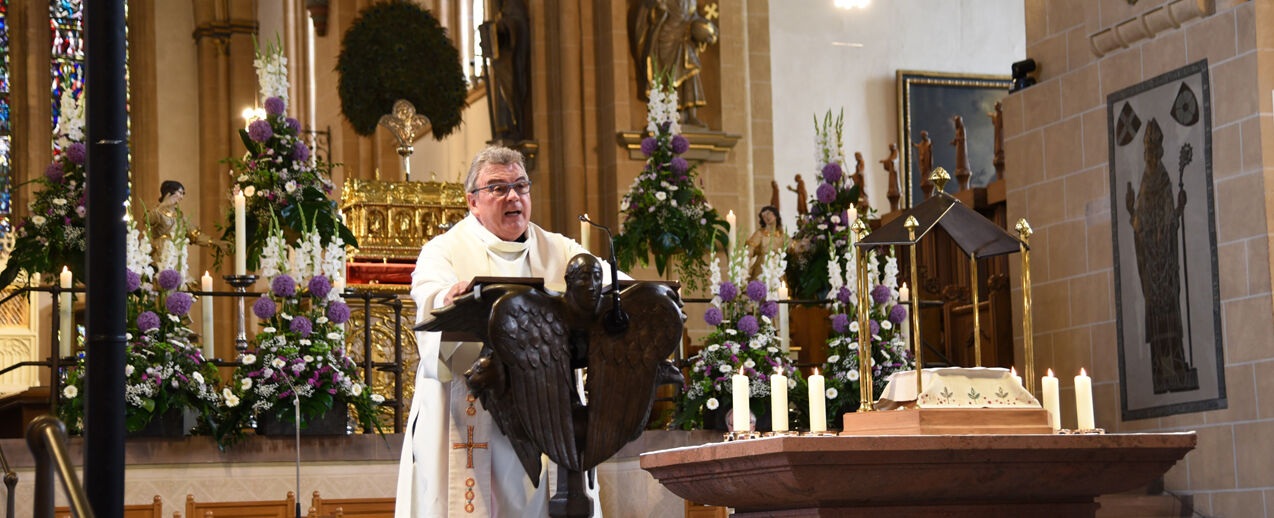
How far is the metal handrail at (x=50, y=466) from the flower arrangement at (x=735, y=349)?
15.9 ft

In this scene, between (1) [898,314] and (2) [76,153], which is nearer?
(2) [76,153]

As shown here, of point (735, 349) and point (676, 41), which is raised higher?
point (676, 41)

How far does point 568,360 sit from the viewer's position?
4.30 meters

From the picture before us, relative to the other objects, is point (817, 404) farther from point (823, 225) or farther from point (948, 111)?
point (948, 111)

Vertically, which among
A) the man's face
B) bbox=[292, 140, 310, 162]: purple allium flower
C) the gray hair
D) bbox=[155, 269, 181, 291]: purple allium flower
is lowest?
bbox=[155, 269, 181, 291]: purple allium flower

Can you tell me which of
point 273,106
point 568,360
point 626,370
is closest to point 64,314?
point 273,106

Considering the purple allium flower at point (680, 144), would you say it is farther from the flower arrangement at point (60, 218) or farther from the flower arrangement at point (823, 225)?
the flower arrangement at point (60, 218)

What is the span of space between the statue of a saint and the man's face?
7.57m

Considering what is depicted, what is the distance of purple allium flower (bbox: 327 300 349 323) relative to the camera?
26.6ft

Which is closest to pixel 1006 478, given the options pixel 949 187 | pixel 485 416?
pixel 485 416

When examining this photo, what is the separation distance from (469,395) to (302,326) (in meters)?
2.96

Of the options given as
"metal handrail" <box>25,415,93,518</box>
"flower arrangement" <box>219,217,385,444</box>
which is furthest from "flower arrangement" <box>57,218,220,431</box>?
"metal handrail" <box>25,415,93,518</box>

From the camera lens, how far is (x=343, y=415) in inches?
316

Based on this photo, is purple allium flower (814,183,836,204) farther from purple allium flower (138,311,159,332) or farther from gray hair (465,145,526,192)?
gray hair (465,145,526,192)
